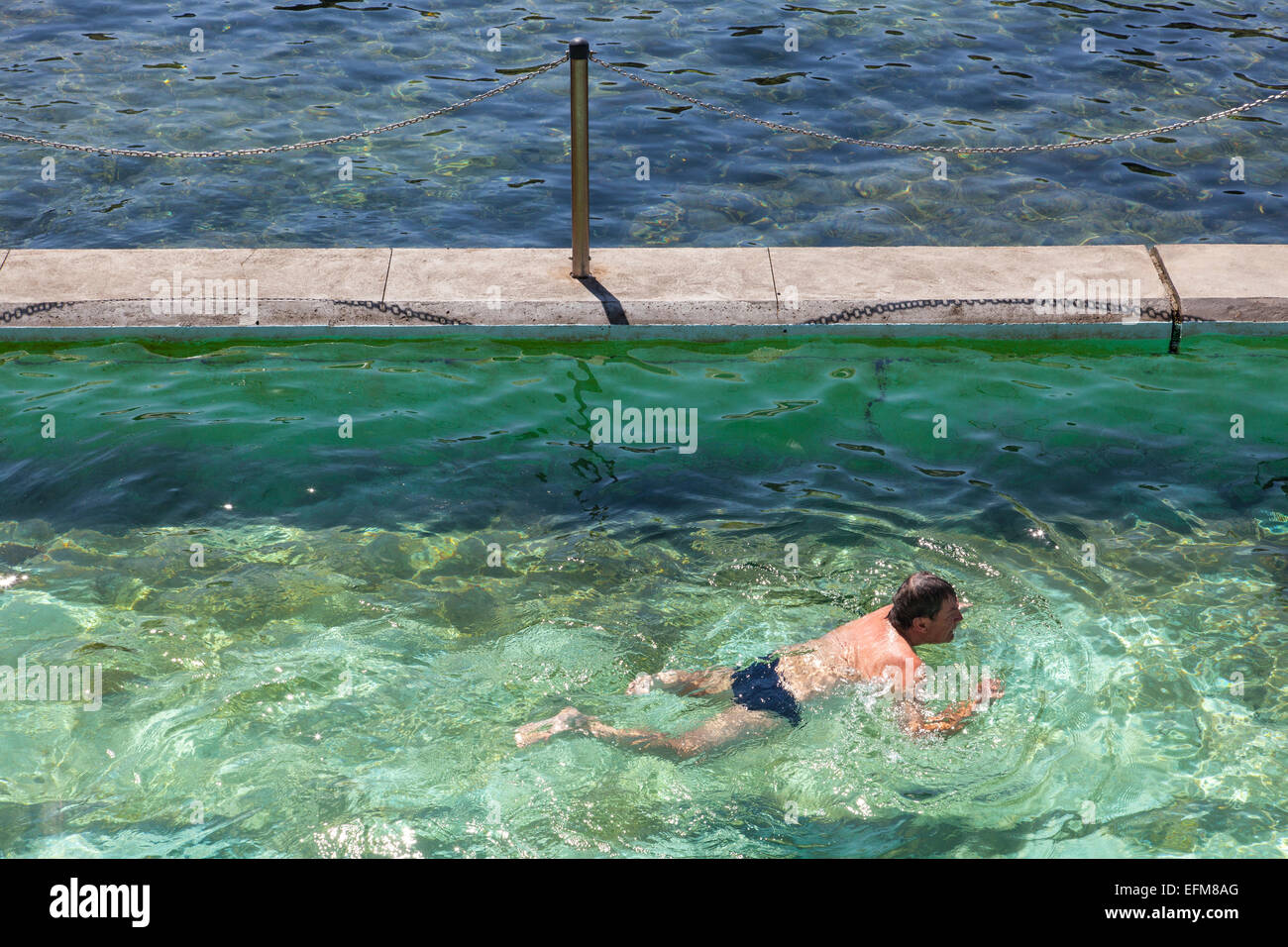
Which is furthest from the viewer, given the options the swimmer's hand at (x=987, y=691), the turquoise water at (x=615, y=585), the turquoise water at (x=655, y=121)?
the turquoise water at (x=655, y=121)

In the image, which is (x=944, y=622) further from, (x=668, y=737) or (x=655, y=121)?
(x=655, y=121)

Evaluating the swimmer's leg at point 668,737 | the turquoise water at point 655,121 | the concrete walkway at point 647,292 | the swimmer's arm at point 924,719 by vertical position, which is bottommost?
the swimmer's leg at point 668,737

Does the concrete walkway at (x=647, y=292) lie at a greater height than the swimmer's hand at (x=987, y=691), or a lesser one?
greater

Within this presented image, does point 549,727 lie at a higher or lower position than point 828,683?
lower

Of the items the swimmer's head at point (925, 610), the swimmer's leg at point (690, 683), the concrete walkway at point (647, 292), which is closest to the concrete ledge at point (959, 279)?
the concrete walkway at point (647, 292)

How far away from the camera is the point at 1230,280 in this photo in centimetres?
899

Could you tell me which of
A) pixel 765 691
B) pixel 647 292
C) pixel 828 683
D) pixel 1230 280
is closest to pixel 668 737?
pixel 765 691

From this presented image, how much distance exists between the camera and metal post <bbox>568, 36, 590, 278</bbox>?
332 inches

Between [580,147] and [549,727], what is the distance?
451 centimetres

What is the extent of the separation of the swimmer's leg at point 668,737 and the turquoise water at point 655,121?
20.0 feet

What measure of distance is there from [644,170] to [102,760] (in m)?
8.52

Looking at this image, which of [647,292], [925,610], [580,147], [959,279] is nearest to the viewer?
Result: [925,610]

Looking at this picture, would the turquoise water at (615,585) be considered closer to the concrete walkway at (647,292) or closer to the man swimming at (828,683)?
the man swimming at (828,683)

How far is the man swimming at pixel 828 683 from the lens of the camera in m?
5.80
